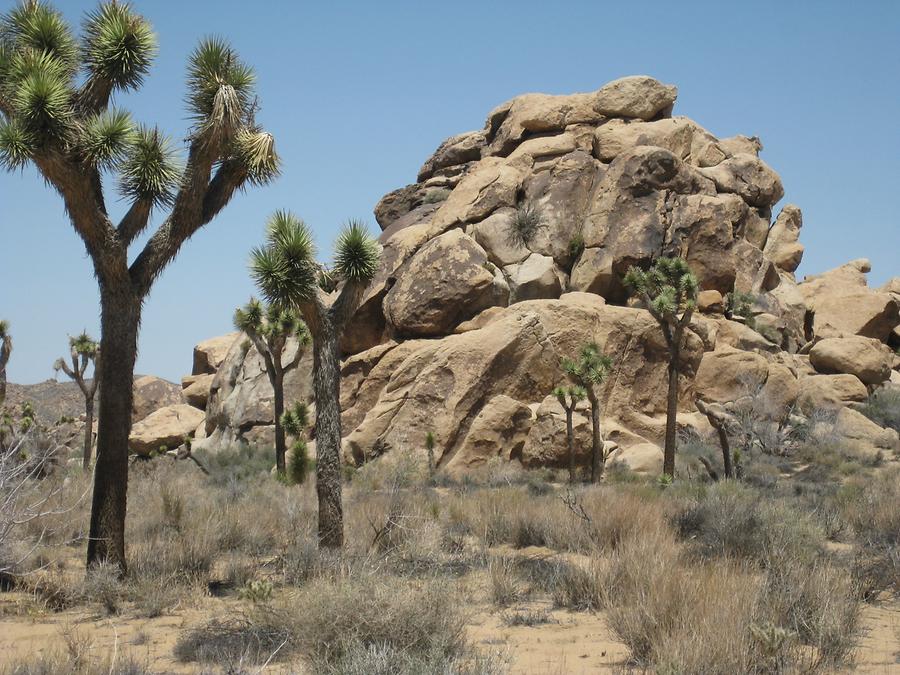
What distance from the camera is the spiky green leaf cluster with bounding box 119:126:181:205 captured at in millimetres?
10391

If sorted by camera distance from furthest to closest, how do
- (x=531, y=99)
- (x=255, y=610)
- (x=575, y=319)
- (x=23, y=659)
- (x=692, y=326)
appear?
(x=531, y=99) → (x=692, y=326) → (x=575, y=319) → (x=255, y=610) → (x=23, y=659)

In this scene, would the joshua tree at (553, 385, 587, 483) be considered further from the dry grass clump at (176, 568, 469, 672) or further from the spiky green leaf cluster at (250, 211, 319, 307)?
the dry grass clump at (176, 568, 469, 672)

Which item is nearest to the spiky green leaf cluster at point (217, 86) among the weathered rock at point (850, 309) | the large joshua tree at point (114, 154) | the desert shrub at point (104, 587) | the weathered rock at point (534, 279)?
the large joshua tree at point (114, 154)

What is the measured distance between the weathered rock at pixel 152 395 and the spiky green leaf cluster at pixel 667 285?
2679 cm

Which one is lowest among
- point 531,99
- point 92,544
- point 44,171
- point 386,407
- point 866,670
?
point 866,670

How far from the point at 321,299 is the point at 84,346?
1888cm

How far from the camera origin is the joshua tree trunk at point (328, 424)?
1152 cm

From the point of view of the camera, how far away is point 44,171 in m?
Result: 9.91

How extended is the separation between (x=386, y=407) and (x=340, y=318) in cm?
1533

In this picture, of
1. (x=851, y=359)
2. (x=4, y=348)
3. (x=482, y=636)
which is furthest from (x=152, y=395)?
(x=482, y=636)

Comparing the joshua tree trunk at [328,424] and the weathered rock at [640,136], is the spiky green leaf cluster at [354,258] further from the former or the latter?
the weathered rock at [640,136]

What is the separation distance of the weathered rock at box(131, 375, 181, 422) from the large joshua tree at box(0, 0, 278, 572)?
3229 centimetres

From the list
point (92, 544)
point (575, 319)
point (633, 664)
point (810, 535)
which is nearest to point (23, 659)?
point (92, 544)

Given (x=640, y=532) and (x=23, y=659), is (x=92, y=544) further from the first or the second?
(x=640, y=532)
